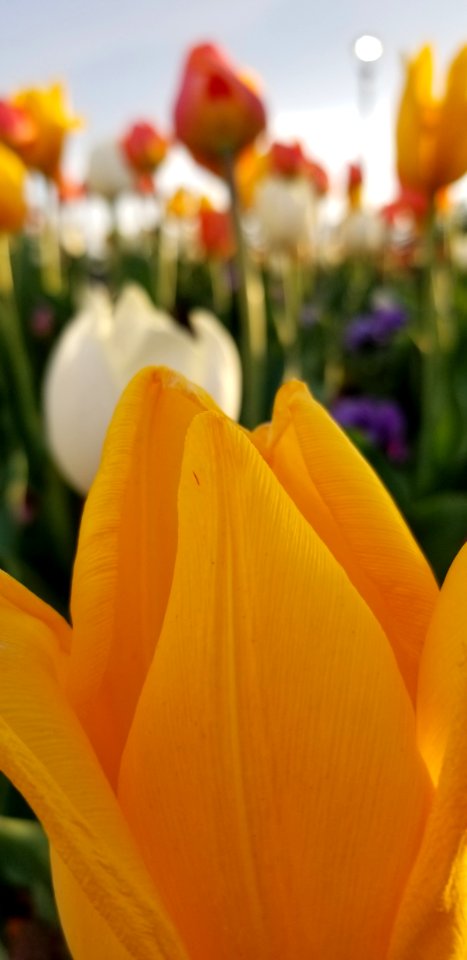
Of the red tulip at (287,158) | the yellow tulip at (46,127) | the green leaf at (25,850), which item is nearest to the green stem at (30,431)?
the yellow tulip at (46,127)

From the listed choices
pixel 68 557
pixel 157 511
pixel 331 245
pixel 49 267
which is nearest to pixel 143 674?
pixel 157 511

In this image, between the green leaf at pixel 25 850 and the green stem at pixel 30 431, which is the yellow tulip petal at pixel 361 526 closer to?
the green leaf at pixel 25 850

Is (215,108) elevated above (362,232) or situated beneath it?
elevated above

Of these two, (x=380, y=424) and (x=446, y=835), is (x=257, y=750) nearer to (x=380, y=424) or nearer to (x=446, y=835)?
(x=446, y=835)

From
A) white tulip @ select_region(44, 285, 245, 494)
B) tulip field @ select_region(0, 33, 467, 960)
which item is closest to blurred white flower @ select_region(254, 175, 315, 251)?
white tulip @ select_region(44, 285, 245, 494)

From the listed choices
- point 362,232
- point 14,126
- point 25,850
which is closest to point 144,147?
point 14,126

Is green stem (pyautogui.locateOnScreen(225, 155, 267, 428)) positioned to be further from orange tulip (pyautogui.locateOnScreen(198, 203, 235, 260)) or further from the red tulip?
orange tulip (pyautogui.locateOnScreen(198, 203, 235, 260))
